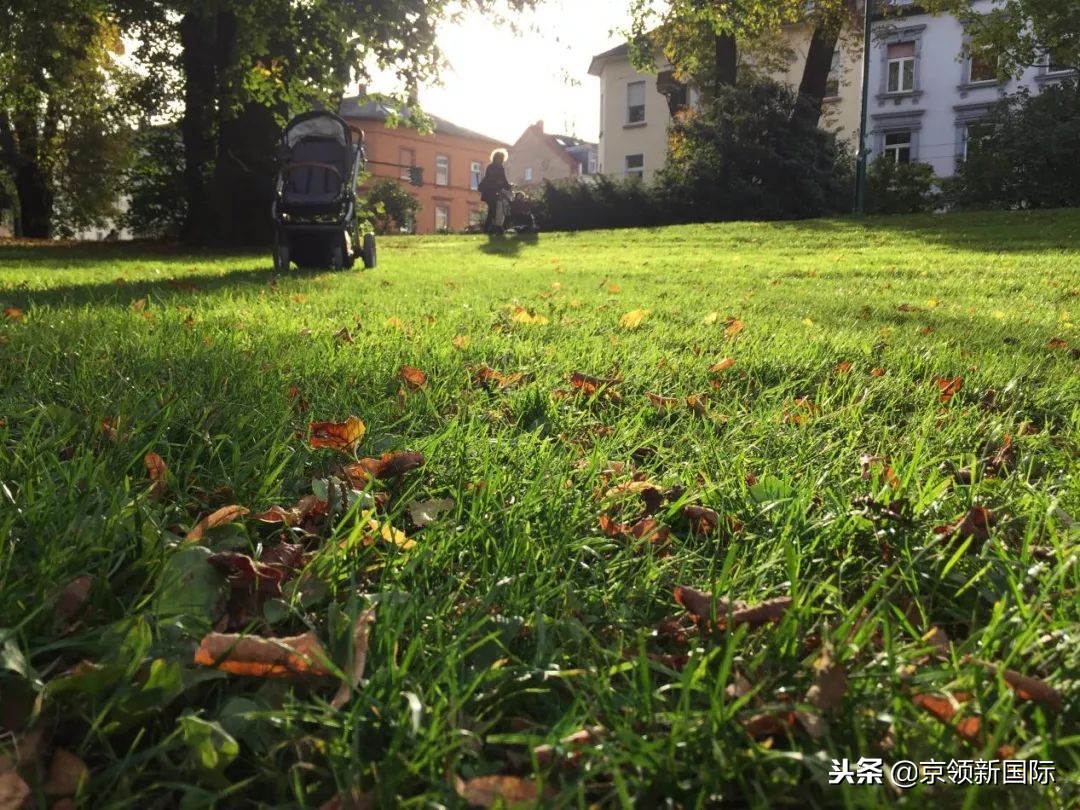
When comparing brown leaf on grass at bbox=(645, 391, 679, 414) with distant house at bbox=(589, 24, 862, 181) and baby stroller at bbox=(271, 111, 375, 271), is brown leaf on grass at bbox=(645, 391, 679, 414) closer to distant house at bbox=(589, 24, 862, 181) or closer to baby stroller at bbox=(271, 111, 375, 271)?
baby stroller at bbox=(271, 111, 375, 271)

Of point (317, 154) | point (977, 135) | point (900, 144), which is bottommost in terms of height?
point (317, 154)

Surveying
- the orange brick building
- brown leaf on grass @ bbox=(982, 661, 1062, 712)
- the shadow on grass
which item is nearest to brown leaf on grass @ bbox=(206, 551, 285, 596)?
brown leaf on grass @ bbox=(982, 661, 1062, 712)

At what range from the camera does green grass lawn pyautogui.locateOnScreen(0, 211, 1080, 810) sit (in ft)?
3.54

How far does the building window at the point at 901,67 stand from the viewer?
121 feet

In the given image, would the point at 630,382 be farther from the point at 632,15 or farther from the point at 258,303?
the point at 632,15

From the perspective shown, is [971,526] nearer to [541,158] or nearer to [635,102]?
[635,102]

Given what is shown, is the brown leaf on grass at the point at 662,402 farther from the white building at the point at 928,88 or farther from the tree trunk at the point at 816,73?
the white building at the point at 928,88

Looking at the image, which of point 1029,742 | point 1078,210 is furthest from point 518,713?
point 1078,210

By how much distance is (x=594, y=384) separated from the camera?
3.05 meters

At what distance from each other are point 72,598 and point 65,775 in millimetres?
356

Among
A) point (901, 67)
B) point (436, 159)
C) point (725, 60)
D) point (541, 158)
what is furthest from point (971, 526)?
point (541, 158)

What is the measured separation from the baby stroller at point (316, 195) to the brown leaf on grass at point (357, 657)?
866 cm

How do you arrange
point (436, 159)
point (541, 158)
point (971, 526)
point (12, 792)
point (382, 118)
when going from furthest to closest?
point (541, 158), point (436, 159), point (382, 118), point (971, 526), point (12, 792)

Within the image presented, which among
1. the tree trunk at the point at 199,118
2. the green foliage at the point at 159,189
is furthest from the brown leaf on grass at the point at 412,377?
the green foliage at the point at 159,189
